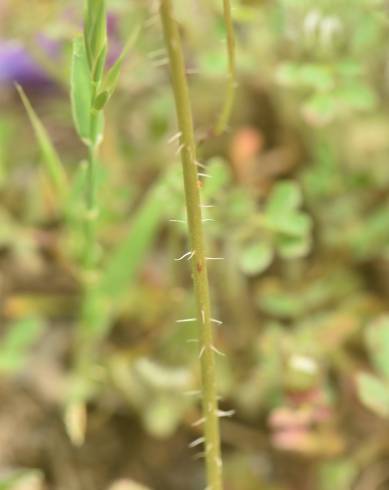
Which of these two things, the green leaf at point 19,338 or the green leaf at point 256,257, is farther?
the green leaf at point 19,338

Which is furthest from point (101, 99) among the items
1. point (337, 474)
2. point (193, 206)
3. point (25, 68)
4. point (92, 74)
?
point (25, 68)

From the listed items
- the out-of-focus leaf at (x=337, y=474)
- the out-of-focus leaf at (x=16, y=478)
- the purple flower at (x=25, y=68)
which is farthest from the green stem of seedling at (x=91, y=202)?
the purple flower at (x=25, y=68)

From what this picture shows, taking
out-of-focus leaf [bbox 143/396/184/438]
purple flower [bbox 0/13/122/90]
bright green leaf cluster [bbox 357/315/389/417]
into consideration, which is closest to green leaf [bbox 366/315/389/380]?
bright green leaf cluster [bbox 357/315/389/417]

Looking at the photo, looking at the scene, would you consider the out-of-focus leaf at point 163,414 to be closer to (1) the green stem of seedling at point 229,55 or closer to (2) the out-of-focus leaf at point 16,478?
(2) the out-of-focus leaf at point 16,478

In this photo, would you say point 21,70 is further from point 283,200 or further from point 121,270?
point 283,200

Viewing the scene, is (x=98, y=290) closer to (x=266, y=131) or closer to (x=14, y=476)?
(x=14, y=476)

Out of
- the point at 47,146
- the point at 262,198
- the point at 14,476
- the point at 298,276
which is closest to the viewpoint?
the point at 14,476

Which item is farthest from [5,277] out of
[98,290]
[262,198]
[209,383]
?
[209,383]
